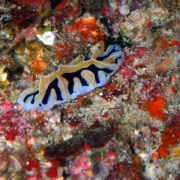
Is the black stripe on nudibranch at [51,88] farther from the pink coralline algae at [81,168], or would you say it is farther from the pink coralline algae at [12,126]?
the pink coralline algae at [81,168]

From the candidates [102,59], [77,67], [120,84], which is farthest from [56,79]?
[120,84]

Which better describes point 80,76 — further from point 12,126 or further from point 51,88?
point 12,126

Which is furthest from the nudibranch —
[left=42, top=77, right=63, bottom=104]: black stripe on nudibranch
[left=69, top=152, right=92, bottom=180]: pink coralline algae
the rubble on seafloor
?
[left=69, top=152, right=92, bottom=180]: pink coralline algae

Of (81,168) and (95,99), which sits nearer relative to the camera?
(81,168)

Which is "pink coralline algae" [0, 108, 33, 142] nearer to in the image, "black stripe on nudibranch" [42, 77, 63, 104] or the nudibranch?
the nudibranch

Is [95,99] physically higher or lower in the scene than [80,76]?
lower

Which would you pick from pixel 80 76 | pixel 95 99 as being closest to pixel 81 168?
pixel 95 99

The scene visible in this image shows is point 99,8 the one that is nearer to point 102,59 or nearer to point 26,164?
point 102,59
